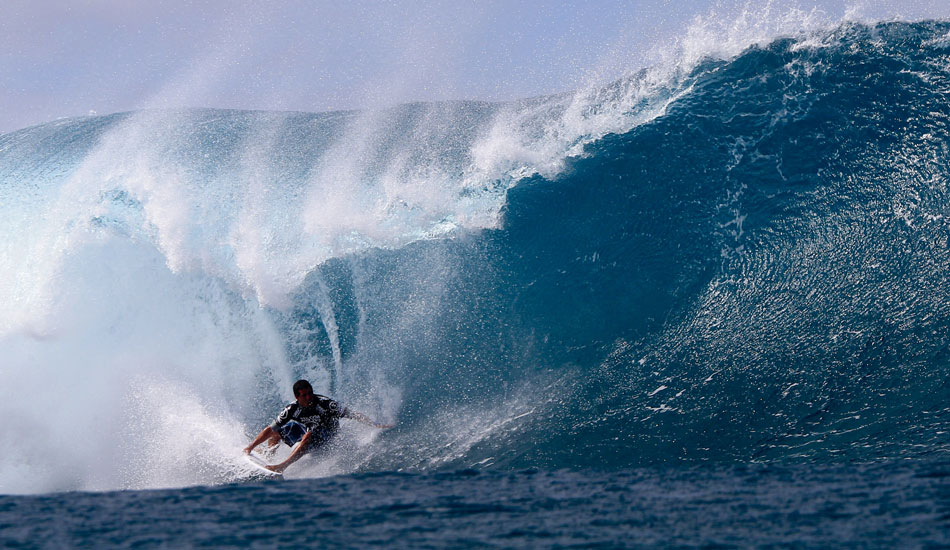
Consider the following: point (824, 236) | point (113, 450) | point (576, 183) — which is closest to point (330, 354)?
point (113, 450)

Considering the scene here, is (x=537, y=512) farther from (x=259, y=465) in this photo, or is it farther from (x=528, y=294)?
(x=528, y=294)

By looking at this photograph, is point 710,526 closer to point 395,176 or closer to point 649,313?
point 649,313

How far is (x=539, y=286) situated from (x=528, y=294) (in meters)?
0.17

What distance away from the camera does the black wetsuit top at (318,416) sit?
22.9ft

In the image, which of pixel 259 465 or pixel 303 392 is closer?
pixel 259 465

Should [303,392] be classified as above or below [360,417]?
above

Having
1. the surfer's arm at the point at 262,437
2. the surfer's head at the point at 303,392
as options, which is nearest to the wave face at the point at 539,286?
the surfer's arm at the point at 262,437

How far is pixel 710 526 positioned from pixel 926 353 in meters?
4.39

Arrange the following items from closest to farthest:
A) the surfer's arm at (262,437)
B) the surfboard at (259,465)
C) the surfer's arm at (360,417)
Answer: the surfboard at (259,465), the surfer's arm at (262,437), the surfer's arm at (360,417)

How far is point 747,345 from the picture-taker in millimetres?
7074

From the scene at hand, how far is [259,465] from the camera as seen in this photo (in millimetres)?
6695

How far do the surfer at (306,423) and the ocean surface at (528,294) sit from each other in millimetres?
188

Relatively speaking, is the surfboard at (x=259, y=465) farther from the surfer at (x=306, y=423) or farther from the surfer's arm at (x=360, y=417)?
the surfer's arm at (x=360, y=417)

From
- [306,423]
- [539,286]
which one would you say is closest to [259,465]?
[306,423]
